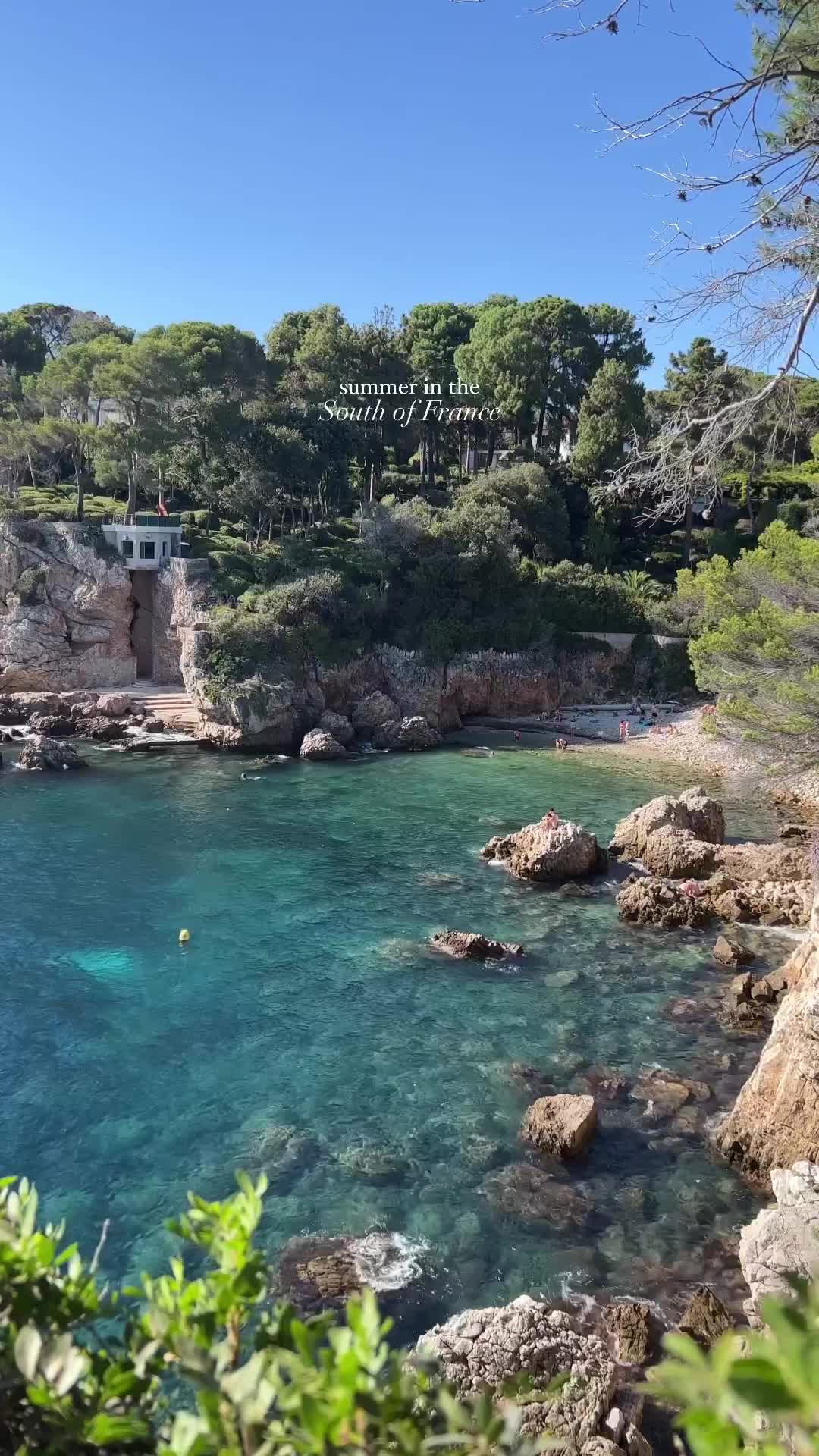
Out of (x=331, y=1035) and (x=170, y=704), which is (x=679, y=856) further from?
(x=170, y=704)

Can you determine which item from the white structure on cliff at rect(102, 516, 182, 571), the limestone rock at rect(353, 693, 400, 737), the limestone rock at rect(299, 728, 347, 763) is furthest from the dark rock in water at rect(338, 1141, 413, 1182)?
the white structure on cliff at rect(102, 516, 182, 571)

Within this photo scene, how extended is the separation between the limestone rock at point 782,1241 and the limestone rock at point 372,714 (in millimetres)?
32702

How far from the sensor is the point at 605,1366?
8.45m

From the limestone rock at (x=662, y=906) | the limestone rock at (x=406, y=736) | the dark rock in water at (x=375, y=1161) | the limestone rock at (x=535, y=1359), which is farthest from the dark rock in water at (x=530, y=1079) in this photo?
the limestone rock at (x=406, y=736)

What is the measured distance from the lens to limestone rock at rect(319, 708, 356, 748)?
40.0 metres

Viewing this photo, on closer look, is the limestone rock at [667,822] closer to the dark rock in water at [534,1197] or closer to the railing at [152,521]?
the dark rock in water at [534,1197]

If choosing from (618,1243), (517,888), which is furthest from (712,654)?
(618,1243)

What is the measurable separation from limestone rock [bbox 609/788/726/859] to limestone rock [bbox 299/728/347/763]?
50.4ft

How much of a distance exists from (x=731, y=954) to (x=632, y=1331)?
10.2 metres

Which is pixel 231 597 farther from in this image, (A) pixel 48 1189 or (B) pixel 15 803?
(A) pixel 48 1189

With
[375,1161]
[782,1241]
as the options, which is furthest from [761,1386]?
[375,1161]

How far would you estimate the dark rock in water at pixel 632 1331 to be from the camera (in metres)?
9.09

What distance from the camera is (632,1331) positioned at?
9.25 meters

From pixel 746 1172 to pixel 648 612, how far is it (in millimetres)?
38996
